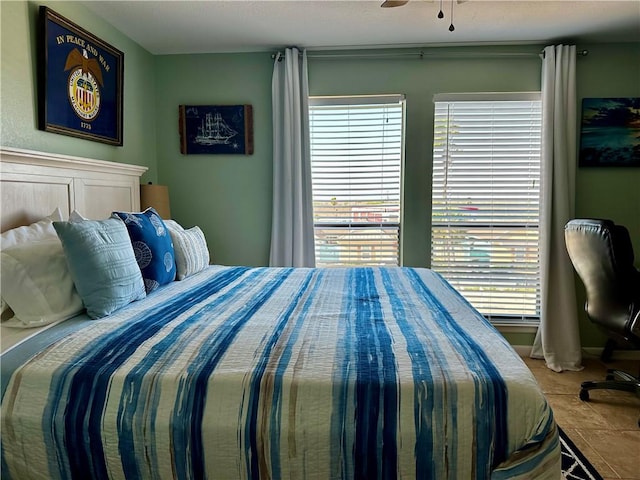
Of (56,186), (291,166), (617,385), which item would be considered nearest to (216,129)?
(291,166)

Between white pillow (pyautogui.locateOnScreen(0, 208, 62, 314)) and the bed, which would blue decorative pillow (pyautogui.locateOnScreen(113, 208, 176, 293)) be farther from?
the bed

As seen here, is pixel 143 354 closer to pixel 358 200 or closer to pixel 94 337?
pixel 94 337

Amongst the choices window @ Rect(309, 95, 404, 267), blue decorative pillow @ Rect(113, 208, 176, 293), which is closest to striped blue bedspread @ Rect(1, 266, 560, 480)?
blue decorative pillow @ Rect(113, 208, 176, 293)

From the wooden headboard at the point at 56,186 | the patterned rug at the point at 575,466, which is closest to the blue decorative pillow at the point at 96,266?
the wooden headboard at the point at 56,186

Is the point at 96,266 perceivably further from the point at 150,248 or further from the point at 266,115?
the point at 266,115

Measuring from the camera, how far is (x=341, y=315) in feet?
5.61

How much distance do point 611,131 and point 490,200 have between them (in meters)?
1.02

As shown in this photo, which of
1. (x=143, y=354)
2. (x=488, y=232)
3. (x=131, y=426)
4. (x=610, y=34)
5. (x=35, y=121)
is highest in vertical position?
(x=610, y=34)

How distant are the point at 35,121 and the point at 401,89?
2.52 meters

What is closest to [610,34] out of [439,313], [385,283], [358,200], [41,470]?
[358,200]

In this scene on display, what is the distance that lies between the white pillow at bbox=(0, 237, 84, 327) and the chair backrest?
265cm

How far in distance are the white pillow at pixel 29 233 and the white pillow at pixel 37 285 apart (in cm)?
8

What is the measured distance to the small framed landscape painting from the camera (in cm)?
325

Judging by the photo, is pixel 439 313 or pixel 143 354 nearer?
pixel 143 354
